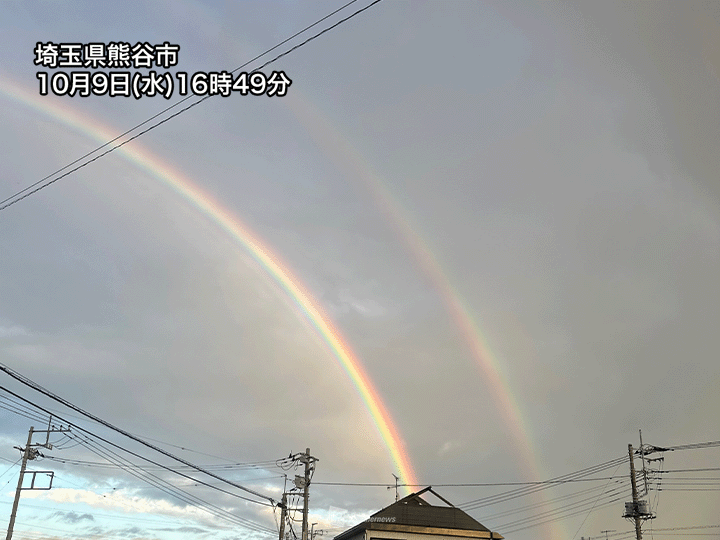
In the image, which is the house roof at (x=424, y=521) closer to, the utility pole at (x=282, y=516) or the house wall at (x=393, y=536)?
the house wall at (x=393, y=536)

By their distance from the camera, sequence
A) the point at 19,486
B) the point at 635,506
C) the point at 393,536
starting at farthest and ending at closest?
the point at 19,486 < the point at 635,506 < the point at 393,536

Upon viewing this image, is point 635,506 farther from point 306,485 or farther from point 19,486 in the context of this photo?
point 19,486

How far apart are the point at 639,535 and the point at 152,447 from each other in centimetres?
3085

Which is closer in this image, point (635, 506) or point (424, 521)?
point (424, 521)

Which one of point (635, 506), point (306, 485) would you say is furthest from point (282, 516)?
point (635, 506)

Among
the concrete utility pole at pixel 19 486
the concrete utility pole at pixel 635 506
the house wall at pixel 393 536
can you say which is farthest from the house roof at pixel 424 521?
the concrete utility pole at pixel 19 486

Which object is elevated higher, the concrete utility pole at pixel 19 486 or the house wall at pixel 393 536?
the concrete utility pole at pixel 19 486

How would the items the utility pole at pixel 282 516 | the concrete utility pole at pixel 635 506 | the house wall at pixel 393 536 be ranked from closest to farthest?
the house wall at pixel 393 536
the concrete utility pole at pixel 635 506
the utility pole at pixel 282 516

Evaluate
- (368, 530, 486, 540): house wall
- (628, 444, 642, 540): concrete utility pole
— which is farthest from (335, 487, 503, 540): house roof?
(628, 444, 642, 540): concrete utility pole

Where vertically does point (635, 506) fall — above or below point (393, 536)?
above

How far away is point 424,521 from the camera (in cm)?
3197

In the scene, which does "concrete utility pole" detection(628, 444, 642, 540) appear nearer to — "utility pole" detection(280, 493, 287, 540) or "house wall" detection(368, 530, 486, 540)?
"house wall" detection(368, 530, 486, 540)

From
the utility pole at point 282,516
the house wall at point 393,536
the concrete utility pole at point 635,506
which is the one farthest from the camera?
the utility pole at point 282,516

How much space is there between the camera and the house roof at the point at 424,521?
3081 cm
